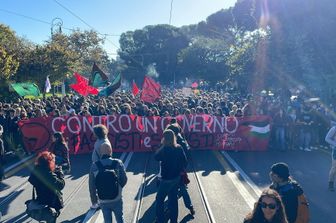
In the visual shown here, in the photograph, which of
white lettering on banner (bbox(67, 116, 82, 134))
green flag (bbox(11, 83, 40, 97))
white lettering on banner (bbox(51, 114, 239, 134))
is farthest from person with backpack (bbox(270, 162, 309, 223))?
green flag (bbox(11, 83, 40, 97))

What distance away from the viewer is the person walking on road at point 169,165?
5984mm

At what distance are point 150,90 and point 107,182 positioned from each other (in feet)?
36.9

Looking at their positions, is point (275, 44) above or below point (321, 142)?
above

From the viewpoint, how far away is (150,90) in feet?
52.6

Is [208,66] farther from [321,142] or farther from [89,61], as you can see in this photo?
[321,142]

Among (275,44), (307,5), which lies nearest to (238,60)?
(275,44)

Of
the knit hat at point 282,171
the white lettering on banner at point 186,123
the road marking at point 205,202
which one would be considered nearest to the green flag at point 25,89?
the white lettering on banner at point 186,123

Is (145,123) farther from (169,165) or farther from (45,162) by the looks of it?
(45,162)

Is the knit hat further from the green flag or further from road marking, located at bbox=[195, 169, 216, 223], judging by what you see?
the green flag

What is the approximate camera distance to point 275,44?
2602cm

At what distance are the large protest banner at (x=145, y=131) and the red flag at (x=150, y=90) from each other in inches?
125

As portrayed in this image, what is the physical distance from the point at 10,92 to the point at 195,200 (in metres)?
19.4

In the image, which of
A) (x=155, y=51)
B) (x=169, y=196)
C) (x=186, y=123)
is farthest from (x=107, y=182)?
(x=155, y=51)

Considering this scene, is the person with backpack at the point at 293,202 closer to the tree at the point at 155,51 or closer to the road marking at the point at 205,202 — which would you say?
the road marking at the point at 205,202
